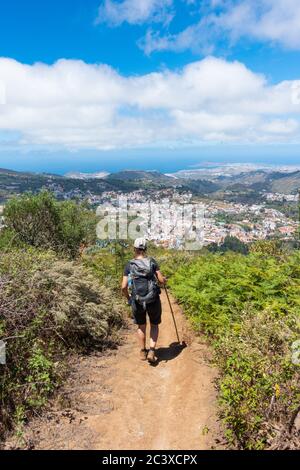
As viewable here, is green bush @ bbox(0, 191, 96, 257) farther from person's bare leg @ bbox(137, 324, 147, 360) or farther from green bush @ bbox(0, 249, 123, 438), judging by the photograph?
person's bare leg @ bbox(137, 324, 147, 360)

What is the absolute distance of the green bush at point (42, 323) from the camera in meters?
4.99

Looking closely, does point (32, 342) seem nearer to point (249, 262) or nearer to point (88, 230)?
point (249, 262)

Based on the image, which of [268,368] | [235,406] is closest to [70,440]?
[235,406]

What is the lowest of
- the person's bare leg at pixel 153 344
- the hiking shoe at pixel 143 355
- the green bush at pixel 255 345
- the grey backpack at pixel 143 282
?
the hiking shoe at pixel 143 355

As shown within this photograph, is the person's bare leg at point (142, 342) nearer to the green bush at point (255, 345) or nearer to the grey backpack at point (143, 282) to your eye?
the grey backpack at point (143, 282)

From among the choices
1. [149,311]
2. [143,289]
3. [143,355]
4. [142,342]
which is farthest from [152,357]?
[143,289]

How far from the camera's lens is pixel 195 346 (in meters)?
7.91

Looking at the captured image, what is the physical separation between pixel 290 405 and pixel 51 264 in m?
5.76

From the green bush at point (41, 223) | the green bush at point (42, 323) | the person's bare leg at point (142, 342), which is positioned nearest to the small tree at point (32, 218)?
the green bush at point (41, 223)

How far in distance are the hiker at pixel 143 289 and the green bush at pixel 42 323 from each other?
1.08 meters

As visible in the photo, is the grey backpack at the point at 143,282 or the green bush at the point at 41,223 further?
the green bush at the point at 41,223

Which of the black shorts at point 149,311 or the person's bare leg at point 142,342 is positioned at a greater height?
the black shorts at point 149,311

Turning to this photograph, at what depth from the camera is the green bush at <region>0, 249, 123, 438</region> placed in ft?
16.4

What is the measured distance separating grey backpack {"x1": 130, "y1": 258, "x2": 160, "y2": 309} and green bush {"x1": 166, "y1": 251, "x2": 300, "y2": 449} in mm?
1635
